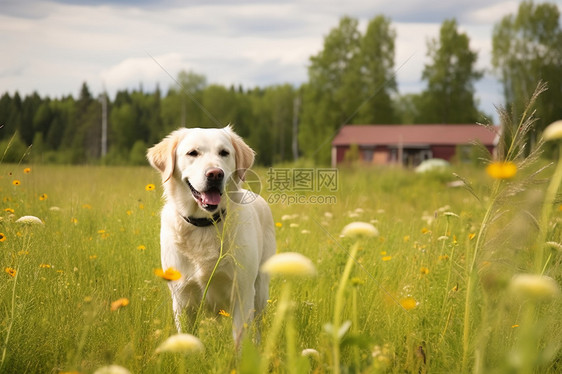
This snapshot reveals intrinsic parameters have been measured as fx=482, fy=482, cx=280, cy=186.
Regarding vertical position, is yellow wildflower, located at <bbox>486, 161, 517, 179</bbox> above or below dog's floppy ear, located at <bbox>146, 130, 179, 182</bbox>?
above

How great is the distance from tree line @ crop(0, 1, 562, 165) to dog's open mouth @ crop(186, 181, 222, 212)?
17.3m

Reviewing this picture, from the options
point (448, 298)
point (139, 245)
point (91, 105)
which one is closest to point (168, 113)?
point (91, 105)

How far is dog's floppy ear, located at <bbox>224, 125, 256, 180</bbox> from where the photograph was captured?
338 cm

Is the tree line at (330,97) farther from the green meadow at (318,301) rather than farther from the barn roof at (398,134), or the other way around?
the green meadow at (318,301)

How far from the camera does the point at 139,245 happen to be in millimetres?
3668

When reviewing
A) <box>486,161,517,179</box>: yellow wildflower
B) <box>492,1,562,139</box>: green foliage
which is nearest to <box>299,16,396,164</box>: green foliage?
<box>492,1,562,139</box>: green foliage

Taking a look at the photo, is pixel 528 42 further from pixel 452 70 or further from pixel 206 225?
pixel 206 225

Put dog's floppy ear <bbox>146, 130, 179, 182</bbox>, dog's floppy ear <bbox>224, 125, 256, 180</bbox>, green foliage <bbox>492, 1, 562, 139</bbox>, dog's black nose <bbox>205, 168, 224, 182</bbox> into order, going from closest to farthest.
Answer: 1. dog's black nose <bbox>205, 168, 224, 182</bbox>
2. dog's floppy ear <bbox>146, 130, 179, 182</bbox>
3. dog's floppy ear <bbox>224, 125, 256, 180</bbox>
4. green foliage <bbox>492, 1, 562, 139</bbox>

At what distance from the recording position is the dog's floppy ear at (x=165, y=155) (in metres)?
3.23

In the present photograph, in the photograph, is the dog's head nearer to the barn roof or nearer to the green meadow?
the green meadow

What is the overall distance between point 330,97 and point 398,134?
240 inches

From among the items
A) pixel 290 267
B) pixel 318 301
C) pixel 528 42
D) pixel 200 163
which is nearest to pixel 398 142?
pixel 528 42

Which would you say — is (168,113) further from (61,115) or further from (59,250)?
(59,250)

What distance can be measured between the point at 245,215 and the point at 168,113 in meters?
23.0
